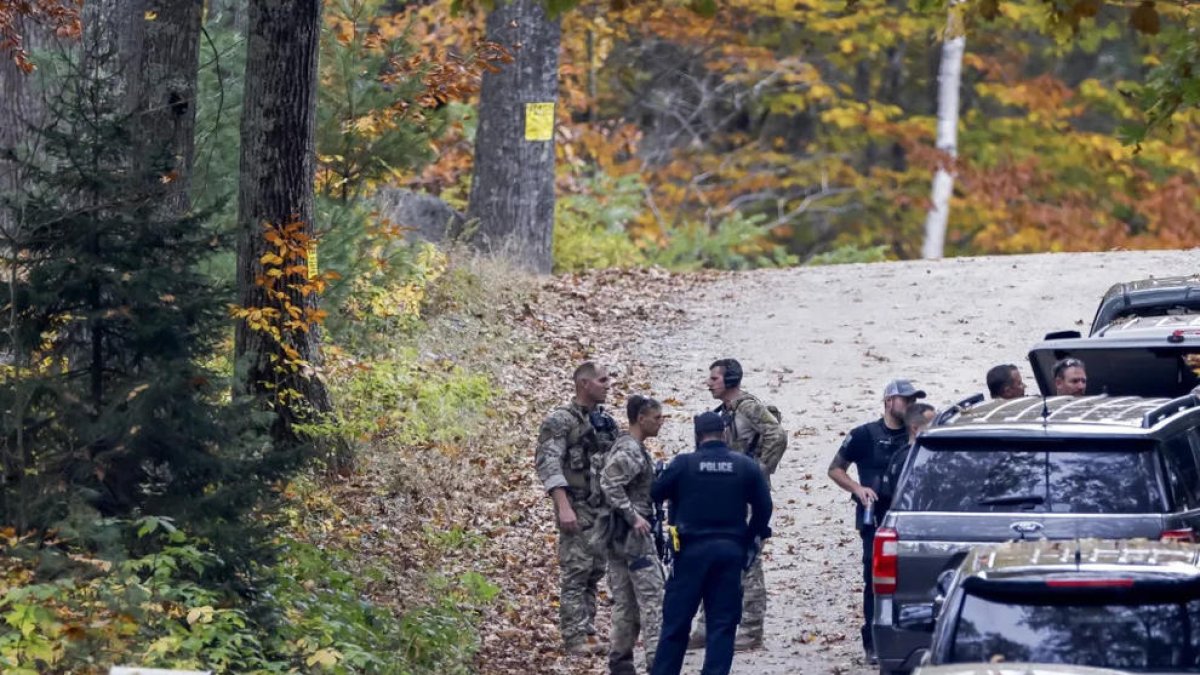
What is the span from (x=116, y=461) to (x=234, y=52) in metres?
7.63

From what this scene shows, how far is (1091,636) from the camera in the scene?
296 inches

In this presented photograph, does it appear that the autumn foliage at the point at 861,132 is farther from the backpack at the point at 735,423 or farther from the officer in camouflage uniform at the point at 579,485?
the officer in camouflage uniform at the point at 579,485

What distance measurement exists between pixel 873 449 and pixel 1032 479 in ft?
8.50

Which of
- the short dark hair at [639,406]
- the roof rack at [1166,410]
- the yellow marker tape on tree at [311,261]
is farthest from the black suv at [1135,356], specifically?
the yellow marker tape on tree at [311,261]

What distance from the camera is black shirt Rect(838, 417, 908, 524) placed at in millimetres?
12227

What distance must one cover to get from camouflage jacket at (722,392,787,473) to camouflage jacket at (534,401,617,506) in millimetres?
765

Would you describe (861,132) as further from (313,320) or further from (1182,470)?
(1182,470)

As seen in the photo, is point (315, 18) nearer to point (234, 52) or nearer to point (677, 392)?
point (234, 52)

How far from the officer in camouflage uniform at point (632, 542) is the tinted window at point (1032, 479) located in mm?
2156

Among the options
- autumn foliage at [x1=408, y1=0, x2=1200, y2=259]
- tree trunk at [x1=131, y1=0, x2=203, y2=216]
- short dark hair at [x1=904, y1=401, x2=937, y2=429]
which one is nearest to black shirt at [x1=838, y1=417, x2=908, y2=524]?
short dark hair at [x1=904, y1=401, x2=937, y2=429]

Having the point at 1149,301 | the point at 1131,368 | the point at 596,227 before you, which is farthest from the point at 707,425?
the point at 596,227

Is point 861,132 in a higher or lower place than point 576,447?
higher

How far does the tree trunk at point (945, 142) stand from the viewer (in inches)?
1330

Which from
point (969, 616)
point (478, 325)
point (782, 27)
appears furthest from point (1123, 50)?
point (969, 616)
